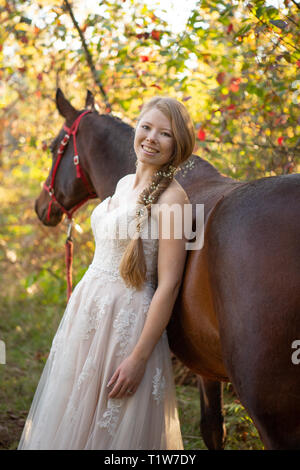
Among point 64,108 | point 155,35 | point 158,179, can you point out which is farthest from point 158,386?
point 155,35

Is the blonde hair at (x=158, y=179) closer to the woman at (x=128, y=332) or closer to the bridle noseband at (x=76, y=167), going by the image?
the woman at (x=128, y=332)

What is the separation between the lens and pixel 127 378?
5.83ft

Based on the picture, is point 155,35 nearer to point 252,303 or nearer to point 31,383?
point 252,303

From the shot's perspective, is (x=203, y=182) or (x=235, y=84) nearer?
(x=203, y=182)

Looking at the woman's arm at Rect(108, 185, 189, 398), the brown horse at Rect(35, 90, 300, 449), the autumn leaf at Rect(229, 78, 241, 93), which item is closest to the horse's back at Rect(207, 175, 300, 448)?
the brown horse at Rect(35, 90, 300, 449)

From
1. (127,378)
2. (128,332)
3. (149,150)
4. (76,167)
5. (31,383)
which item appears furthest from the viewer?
(31,383)

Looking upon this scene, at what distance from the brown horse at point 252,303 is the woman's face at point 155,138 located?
0.99 feet

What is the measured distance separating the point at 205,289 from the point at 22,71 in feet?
12.1

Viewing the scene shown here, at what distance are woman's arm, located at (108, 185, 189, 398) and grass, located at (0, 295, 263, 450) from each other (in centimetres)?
106

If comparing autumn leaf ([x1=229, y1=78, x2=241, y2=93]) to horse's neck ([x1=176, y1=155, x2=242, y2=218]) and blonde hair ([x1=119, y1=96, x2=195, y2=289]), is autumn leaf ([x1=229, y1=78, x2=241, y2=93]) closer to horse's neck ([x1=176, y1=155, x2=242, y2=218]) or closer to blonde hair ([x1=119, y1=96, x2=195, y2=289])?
horse's neck ([x1=176, y1=155, x2=242, y2=218])

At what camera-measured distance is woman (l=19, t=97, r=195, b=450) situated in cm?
179

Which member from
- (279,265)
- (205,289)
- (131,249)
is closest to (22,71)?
(131,249)

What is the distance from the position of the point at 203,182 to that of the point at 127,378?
1.13 meters
